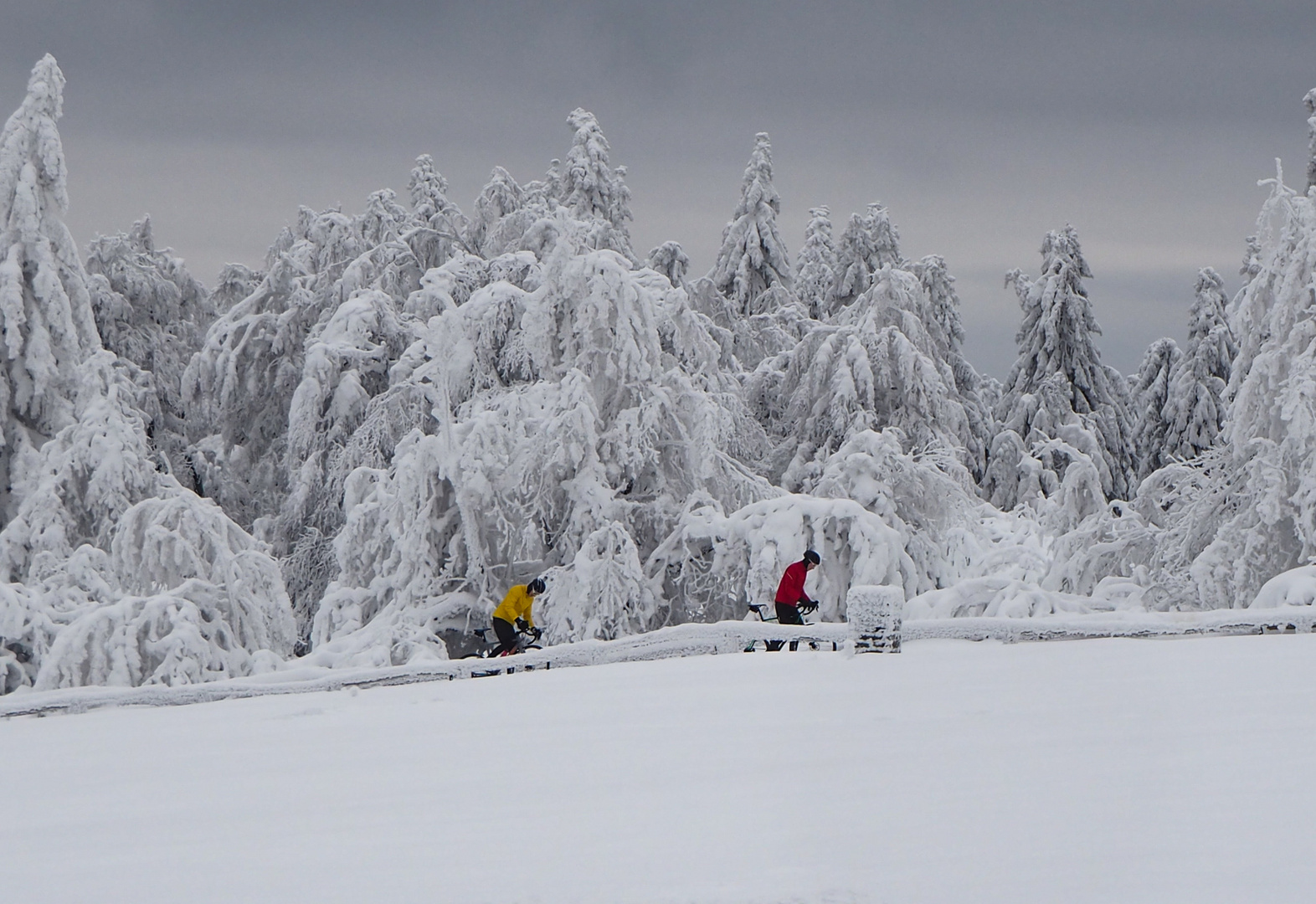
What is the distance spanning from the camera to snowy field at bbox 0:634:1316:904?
4332 millimetres

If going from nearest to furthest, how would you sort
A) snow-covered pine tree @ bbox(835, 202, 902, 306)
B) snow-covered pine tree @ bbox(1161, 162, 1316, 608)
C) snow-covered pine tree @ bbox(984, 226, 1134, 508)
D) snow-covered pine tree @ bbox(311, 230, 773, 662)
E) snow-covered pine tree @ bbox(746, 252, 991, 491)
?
snow-covered pine tree @ bbox(1161, 162, 1316, 608)
snow-covered pine tree @ bbox(311, 230, 773, 662)
snow-covered pine tree @ bbox(746, 252, 991, 491)
snow-covered pine tree @ bbox(835, 202, 902, 306)
snow-covered pine tree @ bbox(984, 226, 1134, 508)

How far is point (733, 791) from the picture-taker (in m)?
5.45

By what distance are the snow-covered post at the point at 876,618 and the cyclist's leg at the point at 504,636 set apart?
4.11 meters

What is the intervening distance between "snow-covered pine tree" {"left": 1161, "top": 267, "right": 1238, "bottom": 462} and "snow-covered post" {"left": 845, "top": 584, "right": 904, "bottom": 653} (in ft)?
79.0

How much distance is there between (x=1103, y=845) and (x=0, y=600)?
12869 millimetres

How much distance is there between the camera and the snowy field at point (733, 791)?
4.33 metres

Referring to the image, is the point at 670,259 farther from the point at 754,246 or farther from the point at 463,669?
the point at 463,669

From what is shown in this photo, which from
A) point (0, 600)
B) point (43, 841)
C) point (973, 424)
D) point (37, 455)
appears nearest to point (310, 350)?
point (37, 455)

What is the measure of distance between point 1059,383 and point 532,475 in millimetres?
23079

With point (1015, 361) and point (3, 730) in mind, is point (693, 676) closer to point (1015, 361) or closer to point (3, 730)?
point (3, 730)

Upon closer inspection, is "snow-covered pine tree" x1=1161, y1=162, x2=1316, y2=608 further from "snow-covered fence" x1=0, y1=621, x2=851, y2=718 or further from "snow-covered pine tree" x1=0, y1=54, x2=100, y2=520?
"snow-covered pine tree" x1=0, y1=54, x2=100, y2=520

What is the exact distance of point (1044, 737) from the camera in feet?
19.8

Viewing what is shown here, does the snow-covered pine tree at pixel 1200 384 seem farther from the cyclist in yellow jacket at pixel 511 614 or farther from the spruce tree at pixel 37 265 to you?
the spruce tree at pixel 37 265

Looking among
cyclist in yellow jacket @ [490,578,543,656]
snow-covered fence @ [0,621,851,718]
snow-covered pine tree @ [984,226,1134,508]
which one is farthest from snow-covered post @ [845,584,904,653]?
snow-covered pine tree @ [984,226,1134,508]
